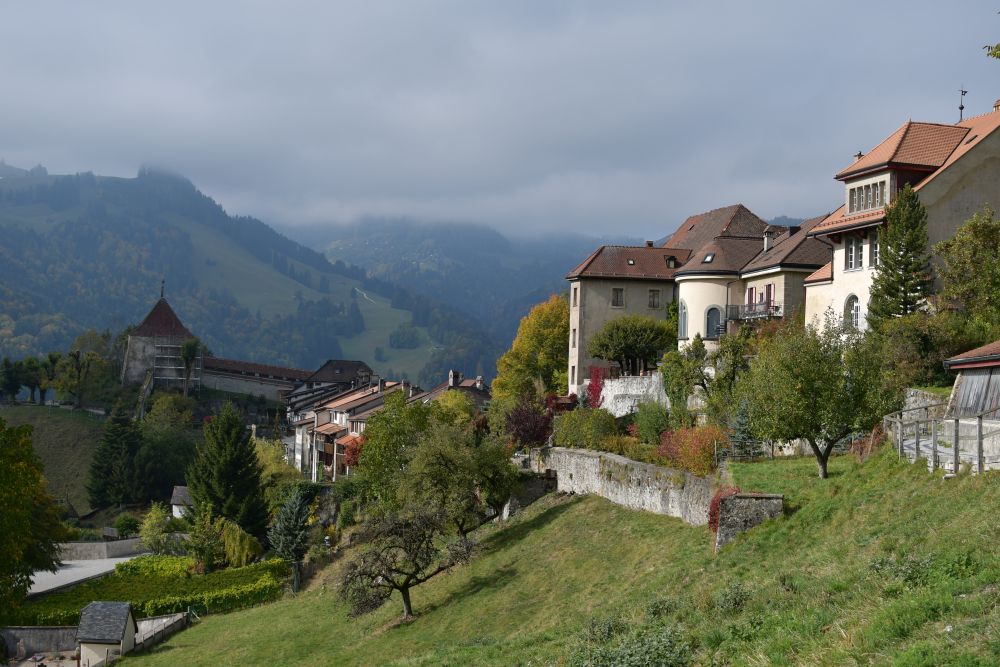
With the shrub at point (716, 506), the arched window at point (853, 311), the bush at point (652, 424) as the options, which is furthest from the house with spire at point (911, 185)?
the shrub at point (716, 506)

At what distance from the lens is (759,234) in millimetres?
66000

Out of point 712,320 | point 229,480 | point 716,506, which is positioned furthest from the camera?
point 229,480

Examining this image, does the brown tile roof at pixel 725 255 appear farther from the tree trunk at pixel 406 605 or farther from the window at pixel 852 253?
the tree trunk at pixel 406 605

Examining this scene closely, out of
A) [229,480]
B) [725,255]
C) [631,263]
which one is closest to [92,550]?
[229,480]

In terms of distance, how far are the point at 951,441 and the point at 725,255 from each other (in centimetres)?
3838

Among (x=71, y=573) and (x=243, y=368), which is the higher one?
(x=243, y=368)

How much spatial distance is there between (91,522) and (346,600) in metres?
64.4

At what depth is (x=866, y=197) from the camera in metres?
44.2

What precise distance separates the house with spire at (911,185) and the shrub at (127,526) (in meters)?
60.5

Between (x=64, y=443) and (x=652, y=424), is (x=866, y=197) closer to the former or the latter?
(x=652, y=424)

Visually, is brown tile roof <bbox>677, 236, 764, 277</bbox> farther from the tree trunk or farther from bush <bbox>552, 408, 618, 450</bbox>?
the tree trunk

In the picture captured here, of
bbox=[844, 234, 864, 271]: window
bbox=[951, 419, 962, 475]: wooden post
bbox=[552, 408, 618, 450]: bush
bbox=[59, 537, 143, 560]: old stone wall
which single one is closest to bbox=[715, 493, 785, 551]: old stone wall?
bbox=[951, 419, 962, 475]: wooden post

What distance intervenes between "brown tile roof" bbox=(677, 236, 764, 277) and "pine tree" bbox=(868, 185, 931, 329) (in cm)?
1774

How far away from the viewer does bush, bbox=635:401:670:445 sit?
45.9 m
